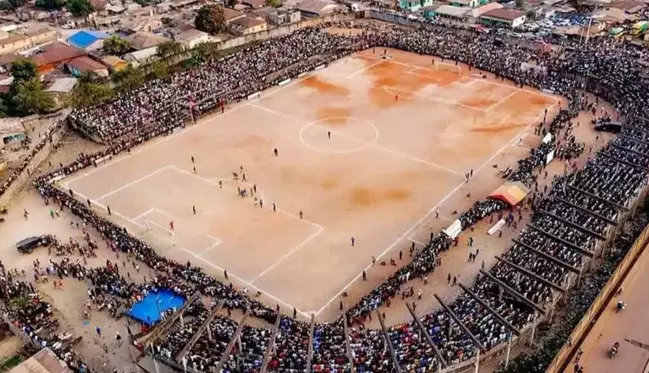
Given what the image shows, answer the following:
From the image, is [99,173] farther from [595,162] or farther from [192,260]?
[595,162]

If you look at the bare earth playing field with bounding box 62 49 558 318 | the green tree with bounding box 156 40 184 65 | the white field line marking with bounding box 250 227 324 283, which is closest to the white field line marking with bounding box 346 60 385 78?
the bare earth playing field with bounding box 62 49 558 318

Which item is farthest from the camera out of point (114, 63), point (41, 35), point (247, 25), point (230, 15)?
point (230, 15)

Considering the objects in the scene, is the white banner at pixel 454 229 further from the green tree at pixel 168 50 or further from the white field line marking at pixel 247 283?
the green tree at pixel 168 50

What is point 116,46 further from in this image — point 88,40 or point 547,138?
point 547,138

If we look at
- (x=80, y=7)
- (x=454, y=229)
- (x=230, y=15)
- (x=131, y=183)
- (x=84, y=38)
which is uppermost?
(x=80, y=7)

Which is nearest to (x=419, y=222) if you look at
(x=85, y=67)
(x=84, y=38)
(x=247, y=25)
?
(x=85, y=67)

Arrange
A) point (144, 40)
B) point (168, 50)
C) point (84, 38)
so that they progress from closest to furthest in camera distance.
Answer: point (168, 50) < point (144, 40) < point (84, 38)

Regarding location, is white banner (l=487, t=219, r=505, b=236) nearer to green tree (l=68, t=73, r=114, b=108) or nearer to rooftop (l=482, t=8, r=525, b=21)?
green tree (l=68, t=73, r=114, b=108)

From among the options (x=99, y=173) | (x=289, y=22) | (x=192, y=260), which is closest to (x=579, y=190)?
(x=192, y=260)

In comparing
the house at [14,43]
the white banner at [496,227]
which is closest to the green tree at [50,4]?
the house at [14,43]
